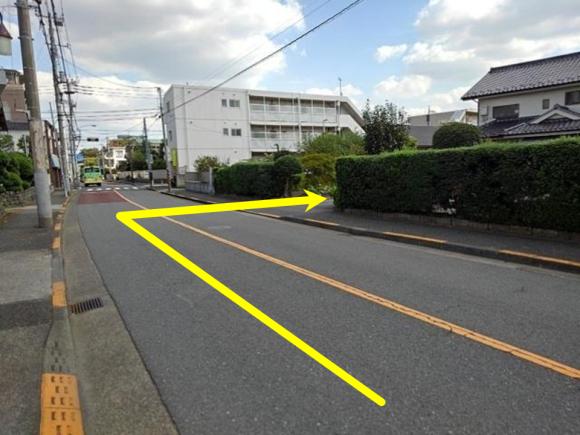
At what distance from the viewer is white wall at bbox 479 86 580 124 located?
21839mm

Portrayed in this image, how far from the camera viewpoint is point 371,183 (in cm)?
1208

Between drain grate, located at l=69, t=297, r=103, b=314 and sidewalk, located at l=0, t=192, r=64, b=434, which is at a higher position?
sidewalk, located at l=0, t=192, r=64, b=434

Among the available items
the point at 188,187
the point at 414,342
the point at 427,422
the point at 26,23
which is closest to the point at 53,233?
the point at 26,23

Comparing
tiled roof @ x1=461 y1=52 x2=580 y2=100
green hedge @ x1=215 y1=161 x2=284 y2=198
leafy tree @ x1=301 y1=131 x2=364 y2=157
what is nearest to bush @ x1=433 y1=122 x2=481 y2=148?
green hedge @ x1=215 y1=161 x2=284 y2=198

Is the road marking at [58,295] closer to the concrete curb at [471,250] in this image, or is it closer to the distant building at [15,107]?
the concrete curb at [471,250]

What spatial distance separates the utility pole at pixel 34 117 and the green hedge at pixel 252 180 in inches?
392

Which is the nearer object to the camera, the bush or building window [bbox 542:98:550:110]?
the bush

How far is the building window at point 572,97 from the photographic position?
69.7ft

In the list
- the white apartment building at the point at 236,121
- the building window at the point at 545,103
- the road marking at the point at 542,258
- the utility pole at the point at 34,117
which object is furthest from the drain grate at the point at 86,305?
the white apartment building at the point at 236,121

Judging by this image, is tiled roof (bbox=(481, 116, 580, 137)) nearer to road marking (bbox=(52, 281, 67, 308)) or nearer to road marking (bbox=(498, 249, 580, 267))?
road marking (bbox=(498, 249, 580, 267))

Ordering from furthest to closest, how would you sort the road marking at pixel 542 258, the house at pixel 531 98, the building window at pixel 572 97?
1. the building window at pixel 572 97
2. the house at pixel 531 98
3. the road marking at pixel 542 258

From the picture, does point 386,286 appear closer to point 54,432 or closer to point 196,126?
point 54,432

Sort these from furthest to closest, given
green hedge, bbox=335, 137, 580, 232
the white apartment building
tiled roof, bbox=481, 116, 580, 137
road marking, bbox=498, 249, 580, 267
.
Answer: the white apartment building
tiled roof, bbox=481, 116, 580, 137
green hedge, bbox=335, 137, 580, 232
road marking, bbox=498, 249, 580, 267

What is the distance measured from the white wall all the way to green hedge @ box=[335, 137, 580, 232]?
16.0 metres
